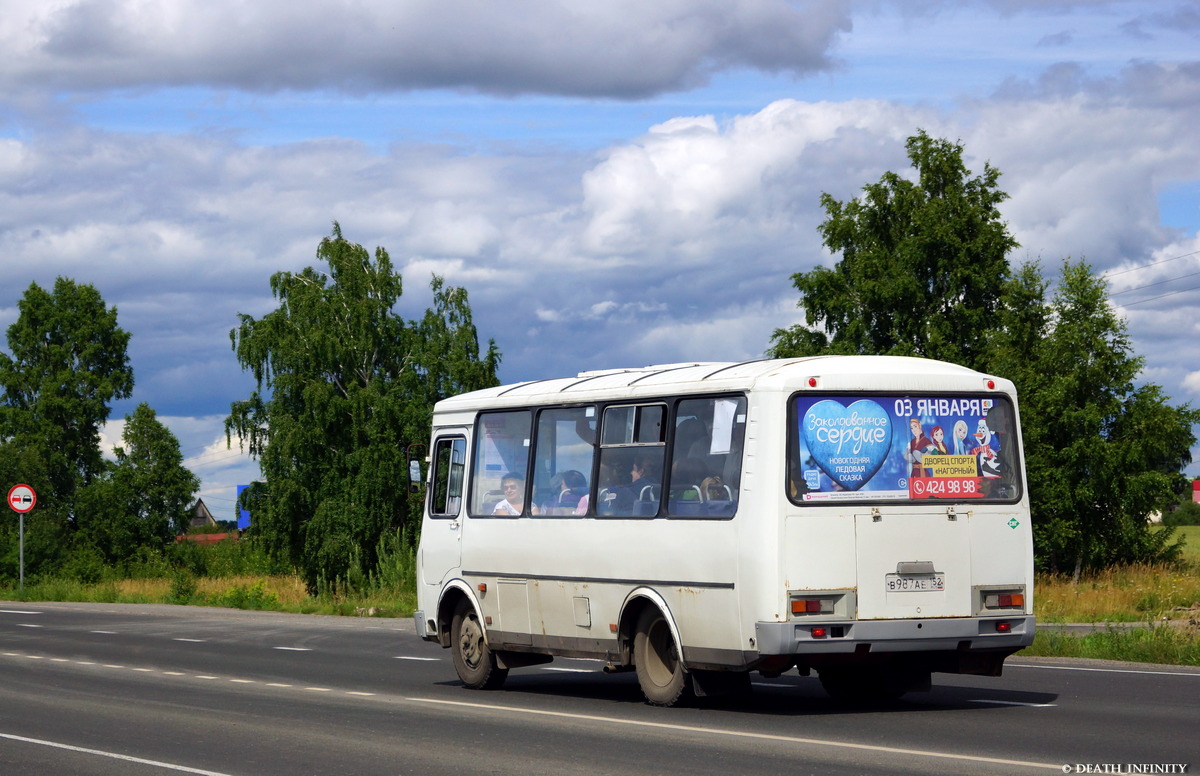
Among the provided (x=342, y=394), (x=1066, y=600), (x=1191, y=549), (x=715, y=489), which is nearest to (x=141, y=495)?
(x=342, y=394)

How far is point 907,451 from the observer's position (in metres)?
12.6

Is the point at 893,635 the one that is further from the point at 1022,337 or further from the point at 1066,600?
the point at 1022,337

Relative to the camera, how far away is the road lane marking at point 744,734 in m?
9.42

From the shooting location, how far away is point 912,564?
40.3 feet

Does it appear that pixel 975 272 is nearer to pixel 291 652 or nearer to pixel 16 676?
pixel 291 652

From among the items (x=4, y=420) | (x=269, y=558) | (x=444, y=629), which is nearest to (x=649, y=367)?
(x=444, y=629)

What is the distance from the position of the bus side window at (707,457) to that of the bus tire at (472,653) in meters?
3.42

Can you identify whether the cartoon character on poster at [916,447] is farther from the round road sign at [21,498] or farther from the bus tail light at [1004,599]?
the round road sign at [21,498]

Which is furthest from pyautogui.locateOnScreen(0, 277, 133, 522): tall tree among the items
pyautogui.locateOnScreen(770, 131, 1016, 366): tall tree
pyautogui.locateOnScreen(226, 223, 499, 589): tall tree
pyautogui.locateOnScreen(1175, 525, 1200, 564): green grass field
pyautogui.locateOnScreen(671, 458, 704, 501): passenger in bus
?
pyautogui.locateOnScreen(671, 458, 704, 501): passenger in bus

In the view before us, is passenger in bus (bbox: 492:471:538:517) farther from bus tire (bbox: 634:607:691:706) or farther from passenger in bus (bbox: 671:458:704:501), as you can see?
passenger in bus (bbox: 671:458:704:501)

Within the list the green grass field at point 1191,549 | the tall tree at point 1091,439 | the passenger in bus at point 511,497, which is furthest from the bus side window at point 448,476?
the green grass field at point 1191,549

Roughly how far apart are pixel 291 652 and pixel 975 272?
116 ft

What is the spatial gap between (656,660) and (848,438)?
2603mm

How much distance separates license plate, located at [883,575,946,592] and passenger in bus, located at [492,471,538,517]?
4004 millimetres
